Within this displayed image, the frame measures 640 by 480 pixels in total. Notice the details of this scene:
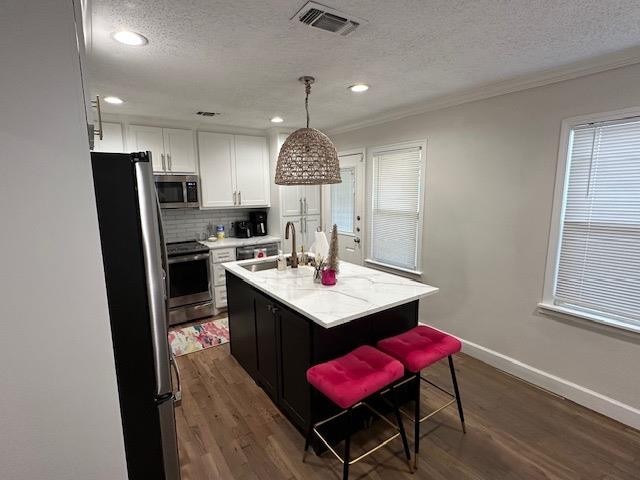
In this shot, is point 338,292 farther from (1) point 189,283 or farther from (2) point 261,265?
(1) point 189,283

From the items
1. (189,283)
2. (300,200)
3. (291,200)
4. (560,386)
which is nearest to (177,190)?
(189,283)

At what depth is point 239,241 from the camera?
14.1 ft

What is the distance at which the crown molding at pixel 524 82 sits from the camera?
1.98 metres

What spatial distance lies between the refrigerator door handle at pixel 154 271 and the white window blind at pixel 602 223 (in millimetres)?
2703

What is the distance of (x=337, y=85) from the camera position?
258 cm

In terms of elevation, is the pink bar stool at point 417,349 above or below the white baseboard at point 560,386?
above

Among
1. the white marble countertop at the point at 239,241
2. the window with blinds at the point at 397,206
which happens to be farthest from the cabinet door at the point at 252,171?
the window with blinds at the point at 397,206

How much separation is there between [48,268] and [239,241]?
3281 mm

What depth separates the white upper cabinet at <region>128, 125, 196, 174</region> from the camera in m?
3.68

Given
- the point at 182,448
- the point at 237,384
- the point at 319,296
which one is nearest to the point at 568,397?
the point at 319,296

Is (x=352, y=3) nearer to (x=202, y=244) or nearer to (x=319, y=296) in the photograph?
(x=319, y=296)

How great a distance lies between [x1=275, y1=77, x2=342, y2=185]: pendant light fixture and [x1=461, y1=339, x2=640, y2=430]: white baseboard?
2214 mm

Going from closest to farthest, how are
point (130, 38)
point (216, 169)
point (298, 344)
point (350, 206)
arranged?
point (130, 38), point (298, 344), point (216, 169), point (350, 206)

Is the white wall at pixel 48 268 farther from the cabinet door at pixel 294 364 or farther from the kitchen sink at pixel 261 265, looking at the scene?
Answer: the kitchen sink at pixel 261 265
